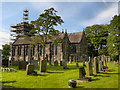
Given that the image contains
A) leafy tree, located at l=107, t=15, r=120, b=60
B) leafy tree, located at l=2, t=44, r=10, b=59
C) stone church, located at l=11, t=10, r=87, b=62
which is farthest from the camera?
leafy tree, located at l=2, t=44, r=10, b=59

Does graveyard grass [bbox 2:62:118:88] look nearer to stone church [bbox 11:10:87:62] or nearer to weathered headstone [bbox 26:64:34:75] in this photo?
weathered headstone [bbox 26:64:34:75]

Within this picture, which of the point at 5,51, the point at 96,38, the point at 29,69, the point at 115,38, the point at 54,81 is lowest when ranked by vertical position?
the point at 54,81

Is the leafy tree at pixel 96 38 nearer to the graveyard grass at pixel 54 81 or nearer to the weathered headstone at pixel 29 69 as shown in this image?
the graveyard grass at pixel 54 81

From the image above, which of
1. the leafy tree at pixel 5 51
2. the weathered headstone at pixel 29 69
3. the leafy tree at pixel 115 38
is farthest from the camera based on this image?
the leafy tree at pixel 5 51

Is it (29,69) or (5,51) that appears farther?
(5,51)

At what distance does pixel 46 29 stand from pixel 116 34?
61.5 feet

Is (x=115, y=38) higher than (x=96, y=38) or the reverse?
the reverse

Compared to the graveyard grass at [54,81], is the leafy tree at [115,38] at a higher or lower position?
higher

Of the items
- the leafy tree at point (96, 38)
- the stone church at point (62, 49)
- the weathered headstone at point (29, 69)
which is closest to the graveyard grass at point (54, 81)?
the weathered headstone at point (29, 69)

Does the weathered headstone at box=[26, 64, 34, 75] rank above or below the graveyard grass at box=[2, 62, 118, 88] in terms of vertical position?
above

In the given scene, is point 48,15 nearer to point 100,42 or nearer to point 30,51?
point 30,51

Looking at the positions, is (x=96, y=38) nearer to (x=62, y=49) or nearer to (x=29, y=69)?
(x=62, y=49)

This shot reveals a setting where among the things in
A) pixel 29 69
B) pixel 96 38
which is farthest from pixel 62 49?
pixel 29 69

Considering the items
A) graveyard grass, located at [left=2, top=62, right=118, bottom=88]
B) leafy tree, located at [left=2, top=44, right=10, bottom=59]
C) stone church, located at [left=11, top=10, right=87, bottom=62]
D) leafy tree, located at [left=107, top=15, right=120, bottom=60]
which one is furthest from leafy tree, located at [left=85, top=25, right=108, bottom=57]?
leafy tree, located at [left=2, top=44, right=10, bottom=59]
